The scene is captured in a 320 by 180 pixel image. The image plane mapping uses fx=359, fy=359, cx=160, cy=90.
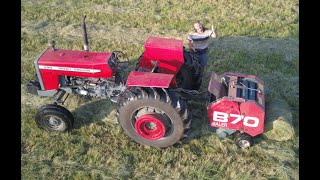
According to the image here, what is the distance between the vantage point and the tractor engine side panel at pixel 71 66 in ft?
18.0

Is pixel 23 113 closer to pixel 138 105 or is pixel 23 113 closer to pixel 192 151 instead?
pixel 138 105

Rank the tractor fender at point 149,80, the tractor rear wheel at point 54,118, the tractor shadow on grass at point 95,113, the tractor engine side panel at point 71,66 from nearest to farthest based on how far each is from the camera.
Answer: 1. the tractor fender at point 149,80
2. the tractor rear wheel at point 54,118
3. the tractor engine side panel at point 71,66
4. the tractor shadow on grass at point 95,113

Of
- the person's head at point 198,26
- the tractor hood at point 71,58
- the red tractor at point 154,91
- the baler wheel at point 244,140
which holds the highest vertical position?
the person's head at point 198,26

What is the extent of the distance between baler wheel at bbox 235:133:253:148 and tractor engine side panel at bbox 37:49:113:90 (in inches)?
84.9

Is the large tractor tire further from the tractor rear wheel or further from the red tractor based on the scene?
the tractor rear wheel

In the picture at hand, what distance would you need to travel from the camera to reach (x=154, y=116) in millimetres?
4977

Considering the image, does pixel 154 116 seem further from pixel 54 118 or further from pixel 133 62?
pixel 133 62

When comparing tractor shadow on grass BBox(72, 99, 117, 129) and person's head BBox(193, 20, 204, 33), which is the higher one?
person's head BBox(193, 20, 204, 33)

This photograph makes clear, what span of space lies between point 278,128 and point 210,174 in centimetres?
132

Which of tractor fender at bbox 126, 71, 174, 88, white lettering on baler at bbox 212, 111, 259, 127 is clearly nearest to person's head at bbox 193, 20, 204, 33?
tractor fender at bbox 126, 71, 174, 88

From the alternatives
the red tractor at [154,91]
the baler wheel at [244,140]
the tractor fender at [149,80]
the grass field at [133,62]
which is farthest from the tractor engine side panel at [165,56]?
the baler wheel at [244,140]

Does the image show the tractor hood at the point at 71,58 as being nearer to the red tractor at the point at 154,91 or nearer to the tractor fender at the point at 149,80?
the red tractor at the point at 154,91

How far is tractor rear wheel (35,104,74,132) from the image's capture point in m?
5.37

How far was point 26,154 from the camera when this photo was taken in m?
5.21
